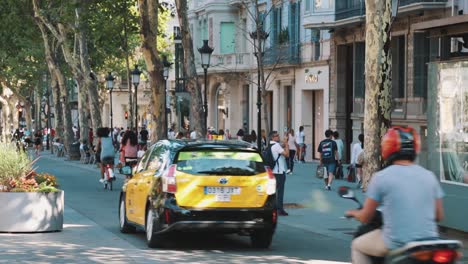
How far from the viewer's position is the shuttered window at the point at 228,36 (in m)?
54.1

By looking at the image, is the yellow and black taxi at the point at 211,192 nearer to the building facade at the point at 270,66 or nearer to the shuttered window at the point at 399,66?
the shuttered window at the point at 399,66

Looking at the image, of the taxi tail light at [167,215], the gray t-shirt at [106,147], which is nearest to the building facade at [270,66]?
the gray t-shirt at [106,147]

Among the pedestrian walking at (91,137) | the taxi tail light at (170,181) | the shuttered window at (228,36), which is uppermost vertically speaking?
the shuttered window at (228,36)

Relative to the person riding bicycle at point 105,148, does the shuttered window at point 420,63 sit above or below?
above

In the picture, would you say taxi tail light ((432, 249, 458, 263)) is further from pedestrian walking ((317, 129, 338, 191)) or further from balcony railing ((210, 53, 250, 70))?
balcony railing ((210, 53, 250, 70))

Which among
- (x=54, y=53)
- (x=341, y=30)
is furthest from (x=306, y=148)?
(x=54, y=53)

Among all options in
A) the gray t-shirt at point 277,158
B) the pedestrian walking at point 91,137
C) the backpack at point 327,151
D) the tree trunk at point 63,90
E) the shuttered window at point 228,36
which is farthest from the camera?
the tree trunk at point 63,90

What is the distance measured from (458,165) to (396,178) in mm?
9294

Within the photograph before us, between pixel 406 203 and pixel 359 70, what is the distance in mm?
33462

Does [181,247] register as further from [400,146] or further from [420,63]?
[420,63]

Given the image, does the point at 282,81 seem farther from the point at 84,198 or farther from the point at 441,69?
the point at 441,69

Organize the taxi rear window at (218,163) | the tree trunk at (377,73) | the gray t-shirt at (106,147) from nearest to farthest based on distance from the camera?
the taxi rear window at (218,163) → the tree trunk at (377,73) → the gray t-shirt at (106,147)

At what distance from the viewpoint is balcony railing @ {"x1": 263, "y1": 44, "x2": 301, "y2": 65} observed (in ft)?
151

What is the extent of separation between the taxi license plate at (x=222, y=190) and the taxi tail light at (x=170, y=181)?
439 mm
